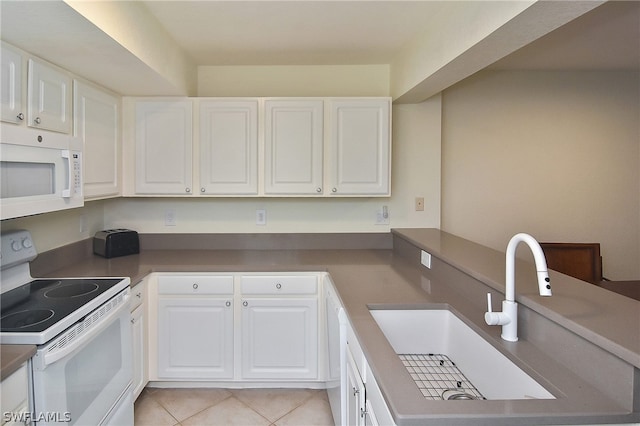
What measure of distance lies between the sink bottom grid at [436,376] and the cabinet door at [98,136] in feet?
6.46

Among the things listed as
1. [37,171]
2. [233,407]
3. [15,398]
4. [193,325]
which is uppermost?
[37,171]

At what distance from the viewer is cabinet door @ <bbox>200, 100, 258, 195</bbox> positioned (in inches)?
105

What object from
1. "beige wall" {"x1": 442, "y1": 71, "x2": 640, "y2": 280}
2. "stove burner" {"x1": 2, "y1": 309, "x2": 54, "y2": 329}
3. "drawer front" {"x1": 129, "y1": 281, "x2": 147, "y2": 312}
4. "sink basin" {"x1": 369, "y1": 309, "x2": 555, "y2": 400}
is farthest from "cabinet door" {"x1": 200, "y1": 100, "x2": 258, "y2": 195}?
"beige wall" {"x1": 442, "y1": 71, "x2": 640, "y2": 280}

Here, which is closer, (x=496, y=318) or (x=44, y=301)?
(x=496, y=318)

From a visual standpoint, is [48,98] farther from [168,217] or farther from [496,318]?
[496,318]

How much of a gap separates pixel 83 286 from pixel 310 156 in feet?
5.10

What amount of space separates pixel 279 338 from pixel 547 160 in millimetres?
2581

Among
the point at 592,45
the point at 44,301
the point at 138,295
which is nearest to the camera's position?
the point at 44,301

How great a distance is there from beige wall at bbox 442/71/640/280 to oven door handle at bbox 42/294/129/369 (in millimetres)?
2422

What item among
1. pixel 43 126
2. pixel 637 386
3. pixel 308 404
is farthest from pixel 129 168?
pixel 637 386

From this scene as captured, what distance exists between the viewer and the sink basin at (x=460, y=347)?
122 centimetres

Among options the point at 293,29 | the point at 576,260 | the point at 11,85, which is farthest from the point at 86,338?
the point at 576,260

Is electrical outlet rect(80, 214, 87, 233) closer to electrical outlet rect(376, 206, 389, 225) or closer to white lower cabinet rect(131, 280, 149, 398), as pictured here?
white lower cabinet rect(131, 280, 149, 398)

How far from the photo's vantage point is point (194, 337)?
8.02 feet
